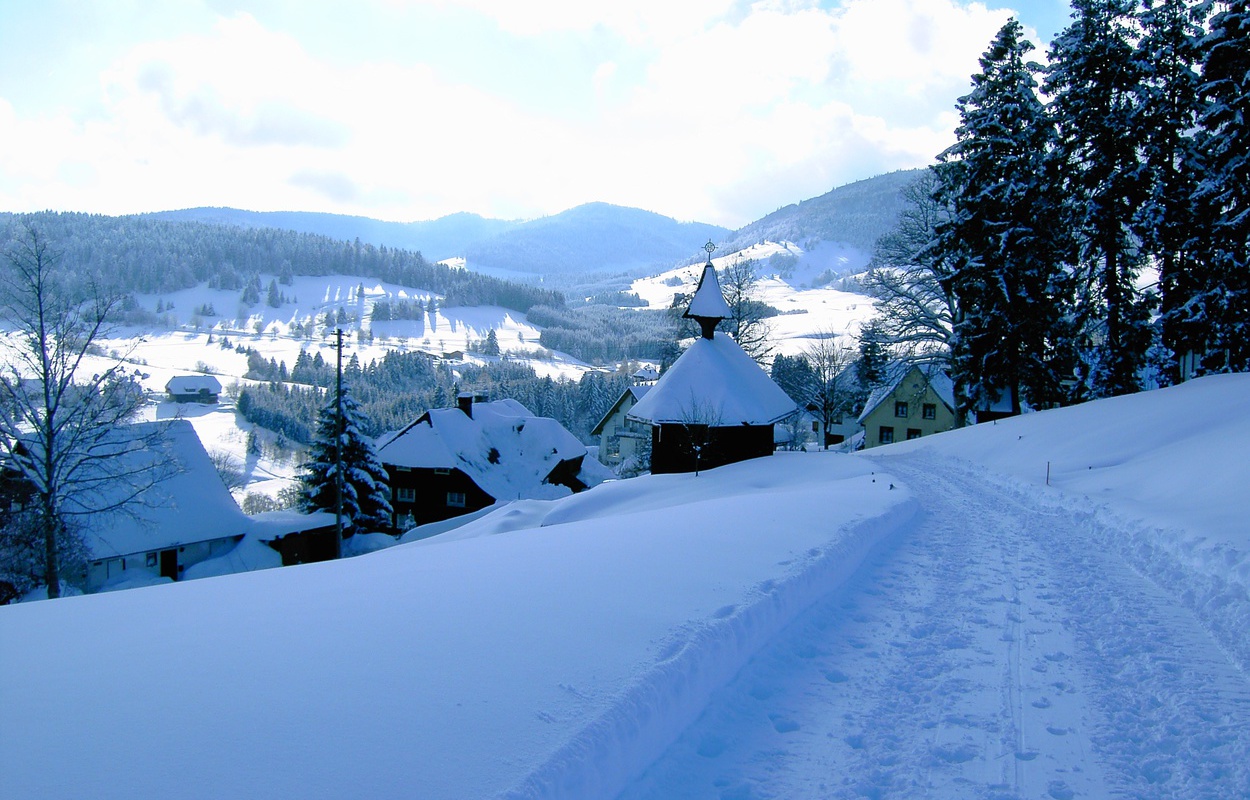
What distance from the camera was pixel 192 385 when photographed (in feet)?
259

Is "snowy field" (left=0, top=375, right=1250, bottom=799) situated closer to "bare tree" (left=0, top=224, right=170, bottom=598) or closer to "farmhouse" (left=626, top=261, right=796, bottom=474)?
"bare tree" (left=0, top=224, right=170, bottom=598)

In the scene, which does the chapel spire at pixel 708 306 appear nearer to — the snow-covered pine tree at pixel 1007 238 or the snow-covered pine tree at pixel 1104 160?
the snow-covered pine tree at pixel 1007 238

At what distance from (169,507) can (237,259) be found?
13033 cm

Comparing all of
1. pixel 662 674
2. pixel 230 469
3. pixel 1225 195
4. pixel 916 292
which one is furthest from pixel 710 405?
pixel 230 469

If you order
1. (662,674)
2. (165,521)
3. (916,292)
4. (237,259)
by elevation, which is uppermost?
(237,259)

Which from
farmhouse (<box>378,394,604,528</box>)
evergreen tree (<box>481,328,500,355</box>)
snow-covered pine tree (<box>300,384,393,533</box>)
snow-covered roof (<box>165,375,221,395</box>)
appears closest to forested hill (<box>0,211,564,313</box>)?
snow-covered roof (<box>165,375,221,395</box>)

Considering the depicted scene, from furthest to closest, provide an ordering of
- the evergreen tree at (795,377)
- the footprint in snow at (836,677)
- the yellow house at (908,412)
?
the evergreen tree at (795,377), the yellow house at (908,412), the footprint in snow at (836,677)

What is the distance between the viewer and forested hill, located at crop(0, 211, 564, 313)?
A: 10706 cm

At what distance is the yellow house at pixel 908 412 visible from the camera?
45.5 metres

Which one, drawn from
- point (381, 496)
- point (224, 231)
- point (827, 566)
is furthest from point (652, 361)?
point (827, 566)

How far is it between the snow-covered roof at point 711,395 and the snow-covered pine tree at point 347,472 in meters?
12.1

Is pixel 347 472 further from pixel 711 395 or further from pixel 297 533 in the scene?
pixel 711 395

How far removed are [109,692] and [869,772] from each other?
4848mm

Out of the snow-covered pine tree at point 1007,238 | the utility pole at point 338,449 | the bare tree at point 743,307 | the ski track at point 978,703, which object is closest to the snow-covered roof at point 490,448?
the utility pole at point 338,449
